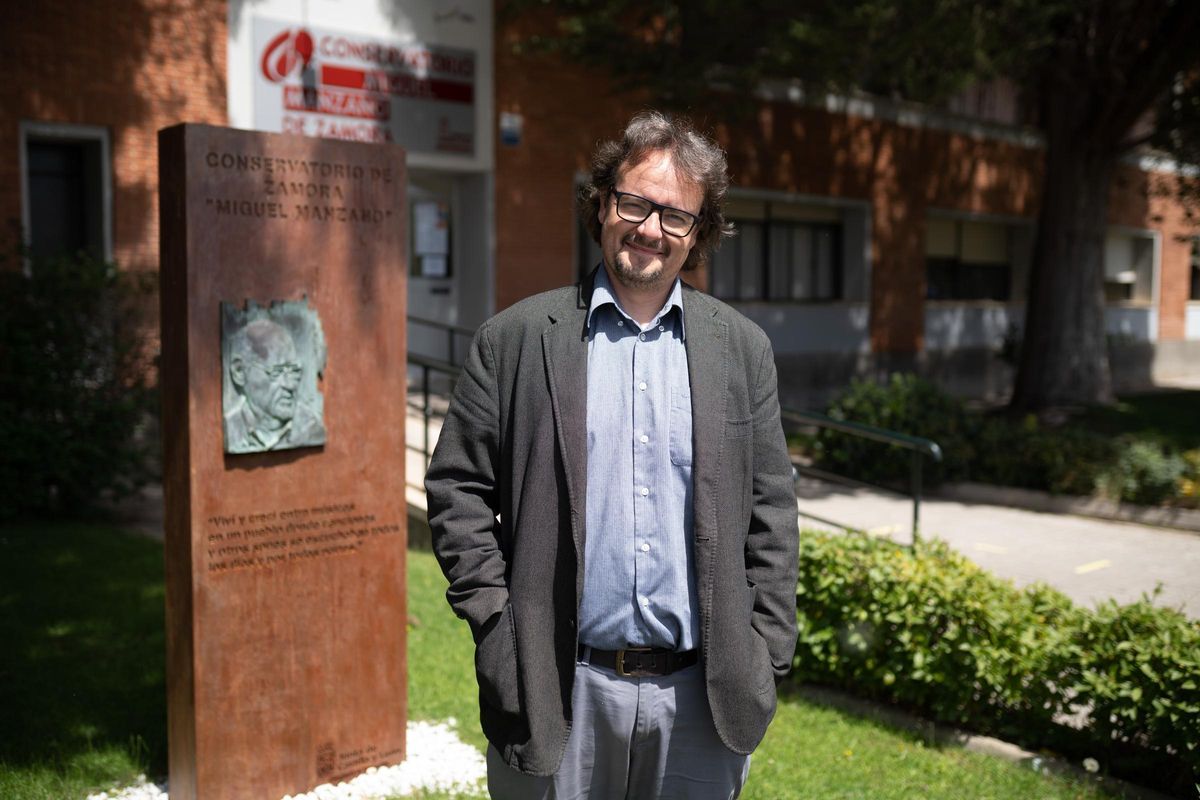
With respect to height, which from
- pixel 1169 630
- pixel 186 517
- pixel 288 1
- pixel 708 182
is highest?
pixel 288 1

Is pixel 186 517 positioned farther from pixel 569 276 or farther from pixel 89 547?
pixel 569 276

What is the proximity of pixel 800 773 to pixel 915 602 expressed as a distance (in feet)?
3.31

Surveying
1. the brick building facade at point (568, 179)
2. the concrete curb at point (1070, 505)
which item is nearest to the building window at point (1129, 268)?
the brick building facade at point (568, 179)

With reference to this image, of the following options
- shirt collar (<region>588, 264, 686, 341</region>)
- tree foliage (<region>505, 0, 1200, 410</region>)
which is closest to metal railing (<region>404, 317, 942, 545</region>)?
shirt collar (<region>588, 264, 686, 341</region>)

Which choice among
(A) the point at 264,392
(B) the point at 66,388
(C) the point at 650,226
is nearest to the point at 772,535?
(C) the point at 650,226

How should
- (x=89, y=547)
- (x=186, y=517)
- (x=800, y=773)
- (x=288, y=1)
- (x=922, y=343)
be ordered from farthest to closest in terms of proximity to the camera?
(x=922, y=343) → (x=288, y=1) → (x=89, y=547) → (x=800, y=773) → (x=186, y=517)

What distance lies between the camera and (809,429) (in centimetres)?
1576

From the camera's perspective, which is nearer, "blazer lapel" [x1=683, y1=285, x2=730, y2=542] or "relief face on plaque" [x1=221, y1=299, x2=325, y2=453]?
"blazer lapel" [x1=683, y1=285, x2=730, y2=542]

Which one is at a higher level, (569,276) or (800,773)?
(569,276)

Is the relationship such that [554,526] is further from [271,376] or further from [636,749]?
[271,376]

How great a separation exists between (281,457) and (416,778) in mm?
1413

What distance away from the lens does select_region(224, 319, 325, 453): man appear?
4.08 m

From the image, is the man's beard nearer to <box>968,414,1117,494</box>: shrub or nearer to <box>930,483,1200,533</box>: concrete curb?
<box>930,483,1200,533</box>: concrete curb

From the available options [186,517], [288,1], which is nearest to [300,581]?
[186,517]
